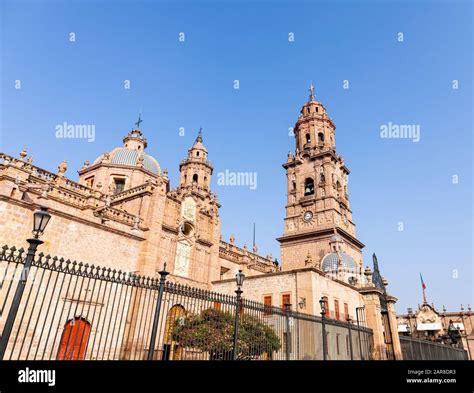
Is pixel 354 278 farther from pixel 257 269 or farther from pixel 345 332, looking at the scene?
pixel 345 332

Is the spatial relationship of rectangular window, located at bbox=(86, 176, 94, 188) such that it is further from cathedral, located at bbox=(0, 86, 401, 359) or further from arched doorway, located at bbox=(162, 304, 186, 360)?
arched doorway, located at bbox=(162, 304, 186, 360)

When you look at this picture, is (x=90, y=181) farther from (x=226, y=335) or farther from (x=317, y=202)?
(x=317, y=202)

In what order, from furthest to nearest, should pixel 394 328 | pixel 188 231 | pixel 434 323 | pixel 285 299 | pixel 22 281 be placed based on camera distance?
pixel 434 323, pixel 188 231, pixel 285 299, pixel 394 328, pixel 22 281

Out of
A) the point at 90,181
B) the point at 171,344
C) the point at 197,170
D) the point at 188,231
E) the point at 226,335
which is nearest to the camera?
the point at 171,344

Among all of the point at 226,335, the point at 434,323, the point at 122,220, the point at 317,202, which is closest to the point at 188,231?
the point at 122,220

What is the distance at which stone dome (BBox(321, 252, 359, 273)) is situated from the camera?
106ft

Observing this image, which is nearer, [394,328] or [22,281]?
[22,281]

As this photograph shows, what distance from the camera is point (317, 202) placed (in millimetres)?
40844

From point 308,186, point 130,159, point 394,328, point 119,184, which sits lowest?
point 394,328

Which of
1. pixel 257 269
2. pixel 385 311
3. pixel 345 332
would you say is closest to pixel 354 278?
pixel 257 269

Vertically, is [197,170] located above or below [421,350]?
above

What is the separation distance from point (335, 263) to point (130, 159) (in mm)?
24416
